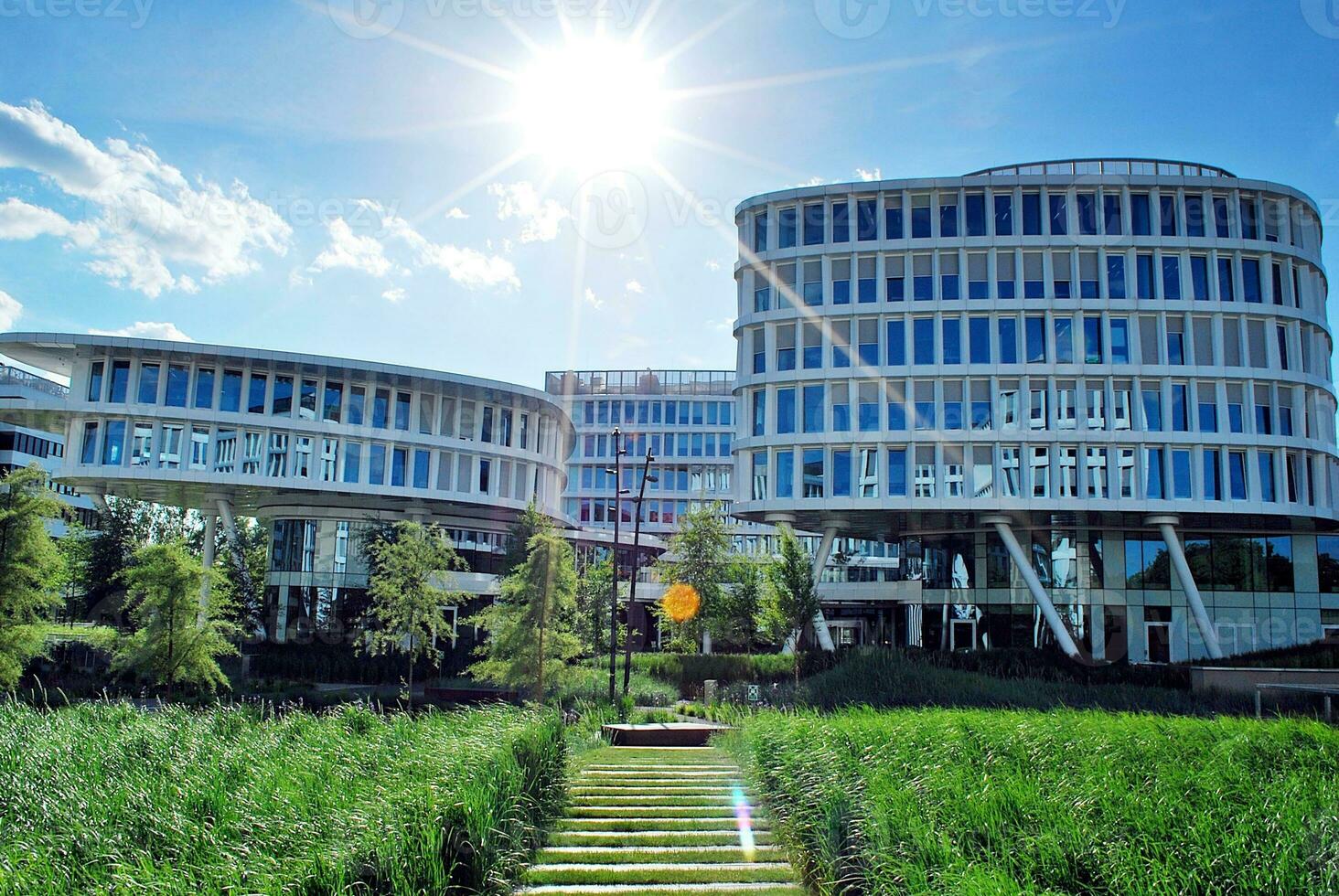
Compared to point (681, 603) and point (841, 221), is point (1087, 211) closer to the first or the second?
point (841, 221)

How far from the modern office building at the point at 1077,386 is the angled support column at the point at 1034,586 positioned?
0.11 meters

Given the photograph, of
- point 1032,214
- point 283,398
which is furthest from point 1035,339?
point 283,398

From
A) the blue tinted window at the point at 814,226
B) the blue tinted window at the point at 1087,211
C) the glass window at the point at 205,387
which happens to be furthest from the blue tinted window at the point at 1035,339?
the glass window at the point at 205,387

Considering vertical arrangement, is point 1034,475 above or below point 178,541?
above

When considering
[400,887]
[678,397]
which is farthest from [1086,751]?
[678,397]

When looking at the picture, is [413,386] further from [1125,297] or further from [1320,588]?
[1320,588]

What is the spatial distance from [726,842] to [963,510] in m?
32.4

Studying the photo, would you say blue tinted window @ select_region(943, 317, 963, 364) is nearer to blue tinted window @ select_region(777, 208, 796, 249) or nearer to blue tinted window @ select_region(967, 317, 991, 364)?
blue tinted window @ select_region(967, 317, 991, 364)

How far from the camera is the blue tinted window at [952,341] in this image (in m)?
41.4

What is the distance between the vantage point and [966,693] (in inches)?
945

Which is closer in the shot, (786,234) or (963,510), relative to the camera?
(963,510)

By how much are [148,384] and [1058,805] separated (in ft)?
152

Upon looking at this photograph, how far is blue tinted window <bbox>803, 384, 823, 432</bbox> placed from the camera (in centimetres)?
4209

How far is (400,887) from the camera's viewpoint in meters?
7.12
